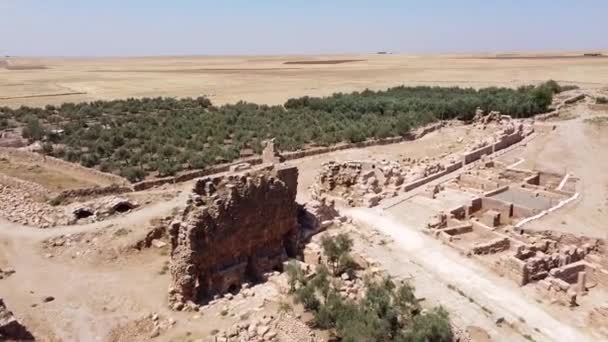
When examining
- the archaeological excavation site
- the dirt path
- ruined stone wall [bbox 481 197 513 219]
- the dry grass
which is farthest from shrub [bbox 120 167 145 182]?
ruined stone wall [bbox 481 197 513 219]

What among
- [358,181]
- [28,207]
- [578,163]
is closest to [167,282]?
[358,181]

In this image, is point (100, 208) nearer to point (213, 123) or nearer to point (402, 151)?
point (402, 151)

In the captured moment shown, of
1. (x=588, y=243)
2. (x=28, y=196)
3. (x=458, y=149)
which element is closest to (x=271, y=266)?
(x=588, y=243)

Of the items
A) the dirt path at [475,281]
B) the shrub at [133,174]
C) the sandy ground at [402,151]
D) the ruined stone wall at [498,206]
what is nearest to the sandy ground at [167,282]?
the dirt path at [475,281]

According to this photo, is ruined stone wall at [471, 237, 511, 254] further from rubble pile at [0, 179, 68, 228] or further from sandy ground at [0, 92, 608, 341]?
rubble pile at [0, 179, 68, 228]

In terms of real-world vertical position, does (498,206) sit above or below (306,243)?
below

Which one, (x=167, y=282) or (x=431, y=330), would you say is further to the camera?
(x=167, y=282)
